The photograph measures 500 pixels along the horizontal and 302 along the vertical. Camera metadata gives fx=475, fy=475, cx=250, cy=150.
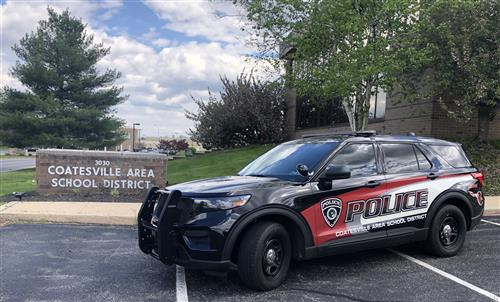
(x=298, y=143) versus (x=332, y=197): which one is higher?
(x=298, y=143)

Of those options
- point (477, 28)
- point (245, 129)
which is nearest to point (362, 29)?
point (477, 28)

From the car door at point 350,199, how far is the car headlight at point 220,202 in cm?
81

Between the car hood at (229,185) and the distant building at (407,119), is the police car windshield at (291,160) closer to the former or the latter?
the car hood at (229,185)

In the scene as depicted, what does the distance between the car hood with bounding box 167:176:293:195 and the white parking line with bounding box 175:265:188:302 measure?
1.00 m

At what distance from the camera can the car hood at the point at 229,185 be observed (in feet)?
15.8

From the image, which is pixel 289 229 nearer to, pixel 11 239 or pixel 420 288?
pixel 420 288

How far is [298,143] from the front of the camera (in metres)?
6.25

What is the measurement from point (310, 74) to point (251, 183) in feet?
25.6

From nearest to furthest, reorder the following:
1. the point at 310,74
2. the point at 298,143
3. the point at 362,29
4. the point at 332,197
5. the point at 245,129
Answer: the point at 332,197 < the point at 298,143 < the point at 362,29 < the point at 310,74 < the point at 245,129

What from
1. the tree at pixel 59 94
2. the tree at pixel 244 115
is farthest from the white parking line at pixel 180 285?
the tree at pixel 59 94

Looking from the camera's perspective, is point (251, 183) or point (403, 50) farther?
point (403, 50)

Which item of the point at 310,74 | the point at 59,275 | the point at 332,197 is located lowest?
the point at 59,275

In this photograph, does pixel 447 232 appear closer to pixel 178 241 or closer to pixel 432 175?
pixel 432 175

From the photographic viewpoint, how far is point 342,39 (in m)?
11.7
